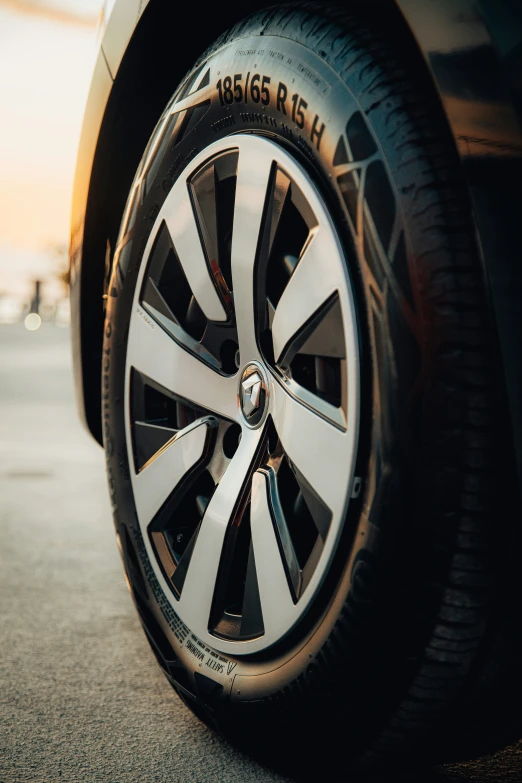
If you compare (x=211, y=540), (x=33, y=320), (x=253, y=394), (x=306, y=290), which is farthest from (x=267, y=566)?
(x=33, y=320)

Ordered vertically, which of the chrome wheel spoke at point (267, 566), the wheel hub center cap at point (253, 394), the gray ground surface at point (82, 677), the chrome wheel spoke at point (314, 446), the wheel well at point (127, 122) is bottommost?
the gray ground surface at point (82, 677)

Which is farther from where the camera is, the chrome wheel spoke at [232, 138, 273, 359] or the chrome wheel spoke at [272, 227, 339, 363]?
the chrome wheel spoke at [232, 138, 273, 359]

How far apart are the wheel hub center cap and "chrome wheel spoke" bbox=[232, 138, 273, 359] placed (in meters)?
0.03

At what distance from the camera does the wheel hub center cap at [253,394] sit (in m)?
1.37

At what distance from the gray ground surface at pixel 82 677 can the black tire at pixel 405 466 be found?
0.16 m

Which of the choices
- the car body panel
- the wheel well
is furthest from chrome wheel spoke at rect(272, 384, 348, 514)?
the car body panel

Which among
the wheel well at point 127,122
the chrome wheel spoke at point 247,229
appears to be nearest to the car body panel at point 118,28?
the wheel well at point 127,122

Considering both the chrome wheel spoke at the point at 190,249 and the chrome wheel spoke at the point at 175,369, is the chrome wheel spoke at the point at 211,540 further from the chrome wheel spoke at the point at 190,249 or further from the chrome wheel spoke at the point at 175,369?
the chrome wheel spoke at the point at 190,249

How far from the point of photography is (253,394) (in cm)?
139

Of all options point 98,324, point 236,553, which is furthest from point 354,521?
point 98,324

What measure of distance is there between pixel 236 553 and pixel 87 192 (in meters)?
0.98

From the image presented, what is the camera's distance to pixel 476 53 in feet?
3.07

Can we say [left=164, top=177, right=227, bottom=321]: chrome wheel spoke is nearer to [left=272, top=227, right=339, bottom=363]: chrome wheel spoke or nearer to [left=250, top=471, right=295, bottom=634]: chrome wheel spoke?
[left=272, top=227, right=339, bottom=363]: chrome wheel spoke

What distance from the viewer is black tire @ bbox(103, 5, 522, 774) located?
3.23 feet
